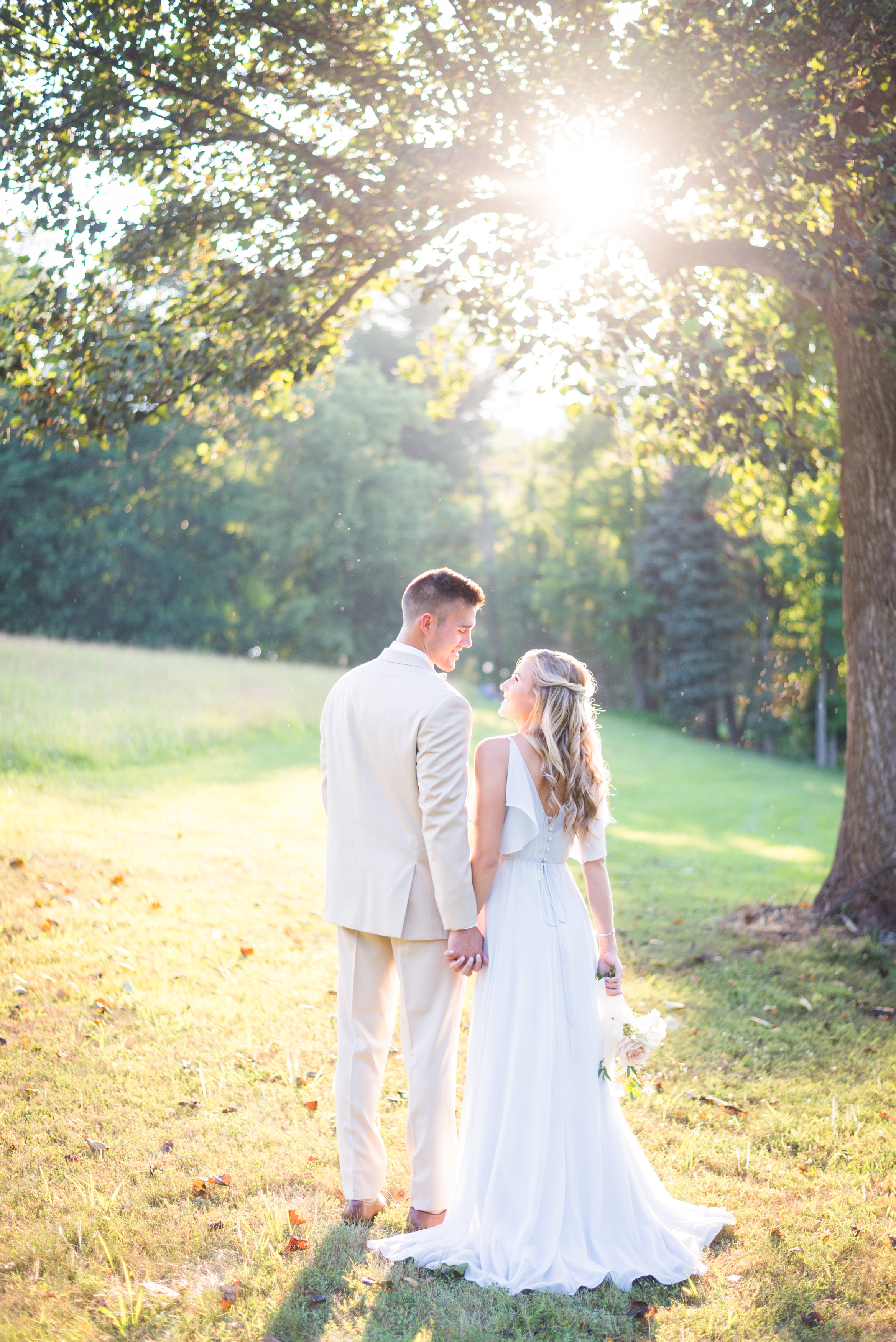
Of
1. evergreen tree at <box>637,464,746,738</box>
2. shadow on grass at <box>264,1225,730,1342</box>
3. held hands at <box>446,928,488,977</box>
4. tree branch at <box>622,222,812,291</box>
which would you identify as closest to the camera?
shadow on grass at <box>264,1225,730,1342</box>

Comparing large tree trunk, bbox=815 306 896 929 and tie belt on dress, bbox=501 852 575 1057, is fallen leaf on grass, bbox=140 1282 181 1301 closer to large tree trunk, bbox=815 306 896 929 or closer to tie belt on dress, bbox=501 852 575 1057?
tie belt on dress, bbox=501 852 575 1057

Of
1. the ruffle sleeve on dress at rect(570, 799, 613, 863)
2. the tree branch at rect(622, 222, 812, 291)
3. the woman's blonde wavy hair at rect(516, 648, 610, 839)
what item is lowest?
the ruffle sleeve on dress at rect(570, 799, 613, 863)

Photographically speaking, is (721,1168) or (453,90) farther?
(453,90)

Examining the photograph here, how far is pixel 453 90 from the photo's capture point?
816cm

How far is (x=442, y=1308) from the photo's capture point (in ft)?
11.7

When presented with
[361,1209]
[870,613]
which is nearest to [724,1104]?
[361,1209]

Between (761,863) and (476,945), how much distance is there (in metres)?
12.0

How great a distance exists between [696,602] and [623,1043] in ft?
116

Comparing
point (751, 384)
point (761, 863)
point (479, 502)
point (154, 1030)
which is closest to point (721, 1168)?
point (154, 1030)

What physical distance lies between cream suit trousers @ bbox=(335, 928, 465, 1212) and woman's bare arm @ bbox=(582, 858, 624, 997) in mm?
595

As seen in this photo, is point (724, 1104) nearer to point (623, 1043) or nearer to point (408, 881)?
point (623, 1043)

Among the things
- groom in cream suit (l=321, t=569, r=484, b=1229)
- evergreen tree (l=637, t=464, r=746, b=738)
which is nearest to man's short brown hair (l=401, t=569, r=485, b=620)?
groom in cream suit (l=321, t=569, r=484, b=1229)

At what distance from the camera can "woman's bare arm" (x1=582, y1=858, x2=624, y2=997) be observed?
4109 mm

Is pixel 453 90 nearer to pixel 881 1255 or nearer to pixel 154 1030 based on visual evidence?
pixel 154 1030
